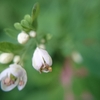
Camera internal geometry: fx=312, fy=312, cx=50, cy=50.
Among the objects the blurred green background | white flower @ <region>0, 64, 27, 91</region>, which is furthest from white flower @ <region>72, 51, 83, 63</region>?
white flower @ <region>0, 64, 27, 91</region>

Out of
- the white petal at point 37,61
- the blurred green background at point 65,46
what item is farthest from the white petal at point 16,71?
the blurred green background at point 65,46

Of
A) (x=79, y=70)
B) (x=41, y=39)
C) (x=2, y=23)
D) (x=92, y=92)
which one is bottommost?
(x=92, y=92)

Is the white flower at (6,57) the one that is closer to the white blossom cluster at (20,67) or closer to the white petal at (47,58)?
the white blossom cluster at (20,67)

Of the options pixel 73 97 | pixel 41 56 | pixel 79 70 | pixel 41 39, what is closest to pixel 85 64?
pixel 79 70

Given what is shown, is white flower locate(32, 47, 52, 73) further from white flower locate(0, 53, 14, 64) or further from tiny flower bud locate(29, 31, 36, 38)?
white flower locate(0, 53, 14, 64)

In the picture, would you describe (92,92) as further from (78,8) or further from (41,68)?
(41,68)

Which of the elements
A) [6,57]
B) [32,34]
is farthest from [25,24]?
[6,57]
